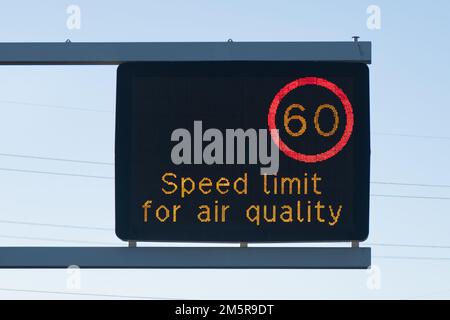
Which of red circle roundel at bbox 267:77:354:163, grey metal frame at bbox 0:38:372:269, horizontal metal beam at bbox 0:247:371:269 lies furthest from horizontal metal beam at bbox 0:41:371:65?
horizontal metal beam at bbox 0:247:371:269

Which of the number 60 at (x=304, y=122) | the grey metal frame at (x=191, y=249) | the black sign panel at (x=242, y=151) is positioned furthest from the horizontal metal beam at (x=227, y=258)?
the number 60 at (x=304, y=122)

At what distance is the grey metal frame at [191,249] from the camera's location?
64.6ft

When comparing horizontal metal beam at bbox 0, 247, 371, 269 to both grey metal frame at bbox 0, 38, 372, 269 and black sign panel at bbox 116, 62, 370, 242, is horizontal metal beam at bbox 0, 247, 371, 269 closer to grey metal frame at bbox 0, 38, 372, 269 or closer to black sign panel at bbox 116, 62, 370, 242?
grey metal frame at bbox 0, 38, 372, 269

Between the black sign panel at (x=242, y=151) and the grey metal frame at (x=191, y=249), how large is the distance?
124 mm

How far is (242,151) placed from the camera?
19641mm

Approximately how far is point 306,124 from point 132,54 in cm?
194

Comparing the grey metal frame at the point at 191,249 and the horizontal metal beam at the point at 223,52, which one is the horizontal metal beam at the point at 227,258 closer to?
the grey metal frame at the point at 191,249

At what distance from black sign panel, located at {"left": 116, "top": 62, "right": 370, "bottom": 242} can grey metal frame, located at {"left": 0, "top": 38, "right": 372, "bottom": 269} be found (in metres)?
0.12

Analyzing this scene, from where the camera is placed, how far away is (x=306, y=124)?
19.6m

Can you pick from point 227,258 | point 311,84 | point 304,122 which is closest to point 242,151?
point 304,122

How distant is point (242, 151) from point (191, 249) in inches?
44.2

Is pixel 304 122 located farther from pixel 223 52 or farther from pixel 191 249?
pixel 191 249
